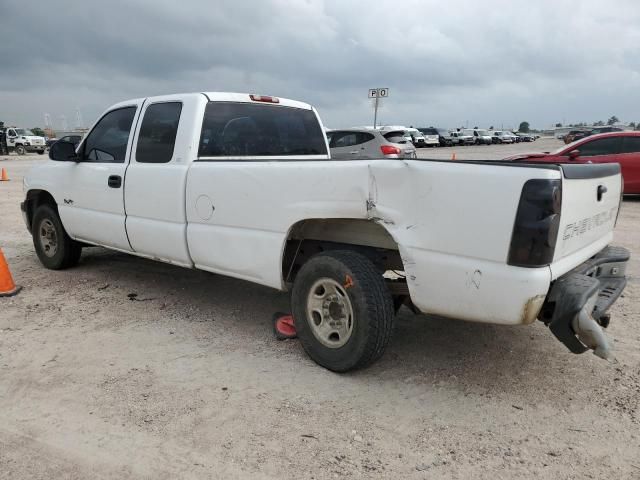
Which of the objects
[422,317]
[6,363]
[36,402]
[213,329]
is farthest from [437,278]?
[6,363]

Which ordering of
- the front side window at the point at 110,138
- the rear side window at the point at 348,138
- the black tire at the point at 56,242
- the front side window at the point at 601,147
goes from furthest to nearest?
the rear side window at the point at 348,138
the front side window at the point at 601,147
the black tire at the point at 56,242
the front side window at the point at 110,138

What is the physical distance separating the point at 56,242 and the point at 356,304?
13.7 feet

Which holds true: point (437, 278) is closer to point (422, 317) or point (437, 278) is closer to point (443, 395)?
point (443, 395)

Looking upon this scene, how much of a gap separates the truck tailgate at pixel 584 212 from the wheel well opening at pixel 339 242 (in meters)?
0.97

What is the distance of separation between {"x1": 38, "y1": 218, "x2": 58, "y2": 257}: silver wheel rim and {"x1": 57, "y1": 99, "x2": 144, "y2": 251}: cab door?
471 mm

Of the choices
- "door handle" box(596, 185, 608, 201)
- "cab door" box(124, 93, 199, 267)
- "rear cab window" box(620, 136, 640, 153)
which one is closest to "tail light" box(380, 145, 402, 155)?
"rear cab window" box(620, 136, 640, 153)

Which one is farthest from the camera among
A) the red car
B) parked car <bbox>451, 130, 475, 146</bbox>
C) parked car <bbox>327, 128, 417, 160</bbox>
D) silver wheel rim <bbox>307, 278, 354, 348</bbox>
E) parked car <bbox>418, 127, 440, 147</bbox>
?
parked car <bbox>451, 130, 475, 146</bbox>

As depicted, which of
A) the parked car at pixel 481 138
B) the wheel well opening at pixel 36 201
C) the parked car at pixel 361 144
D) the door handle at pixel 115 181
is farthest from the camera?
the parked car at pixel 481 138

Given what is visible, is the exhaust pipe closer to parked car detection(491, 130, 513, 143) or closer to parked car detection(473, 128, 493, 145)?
parked car detection(473, 128, 493, 145)

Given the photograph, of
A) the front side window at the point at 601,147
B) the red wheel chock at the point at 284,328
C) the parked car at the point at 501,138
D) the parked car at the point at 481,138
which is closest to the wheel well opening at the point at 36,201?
the red wheel chock at the point at 284,328

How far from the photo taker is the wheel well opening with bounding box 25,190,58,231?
5883 millimetres

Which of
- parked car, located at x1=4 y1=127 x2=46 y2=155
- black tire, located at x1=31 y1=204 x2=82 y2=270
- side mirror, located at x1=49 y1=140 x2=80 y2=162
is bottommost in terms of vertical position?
parked car, located at x1=4 y1=127 x2=46 y2=155

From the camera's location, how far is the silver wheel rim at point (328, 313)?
11.0 feet

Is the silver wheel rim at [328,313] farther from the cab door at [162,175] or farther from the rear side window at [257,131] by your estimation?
the rear side window at [257,131]
